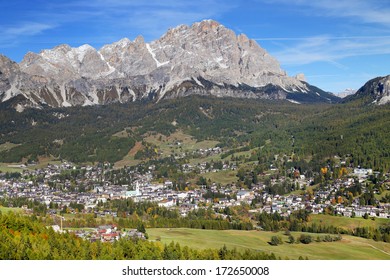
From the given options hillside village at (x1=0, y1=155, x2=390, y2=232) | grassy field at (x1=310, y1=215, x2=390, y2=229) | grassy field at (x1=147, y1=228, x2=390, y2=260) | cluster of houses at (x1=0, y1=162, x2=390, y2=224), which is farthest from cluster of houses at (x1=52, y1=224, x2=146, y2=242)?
grassy field at (x1=310, y1=215, x2=390, y2=229)

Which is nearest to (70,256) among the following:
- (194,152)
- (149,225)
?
(149,225)

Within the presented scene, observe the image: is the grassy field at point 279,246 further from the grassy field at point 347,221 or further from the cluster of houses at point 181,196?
the cluster of houses at point 181,196

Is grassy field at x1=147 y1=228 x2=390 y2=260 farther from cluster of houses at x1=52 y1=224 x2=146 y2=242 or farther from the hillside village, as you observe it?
the hillside village

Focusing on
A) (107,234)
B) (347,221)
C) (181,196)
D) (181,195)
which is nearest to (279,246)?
(107,234)

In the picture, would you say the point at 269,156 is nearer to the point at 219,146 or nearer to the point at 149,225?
the point at 219,146

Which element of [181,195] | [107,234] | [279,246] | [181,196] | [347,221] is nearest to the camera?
[107,234]

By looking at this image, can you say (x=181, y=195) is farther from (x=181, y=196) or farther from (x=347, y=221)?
(x=347, y=221)

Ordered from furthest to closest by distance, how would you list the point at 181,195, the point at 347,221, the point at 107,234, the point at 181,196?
the point at 181,195, the point at 181,196, the point at 347,221, the point at 107,234
